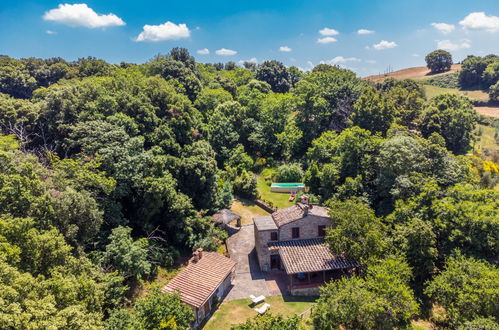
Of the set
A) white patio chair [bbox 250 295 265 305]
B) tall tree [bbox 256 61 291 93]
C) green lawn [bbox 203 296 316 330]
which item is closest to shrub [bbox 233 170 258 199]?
green lawn [bbox 203 296 316 330]

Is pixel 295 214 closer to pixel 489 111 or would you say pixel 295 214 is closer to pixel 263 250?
pixel 263 250

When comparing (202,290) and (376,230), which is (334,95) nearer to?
(376,230)

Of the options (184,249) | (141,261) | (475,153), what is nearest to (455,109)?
(475,153)

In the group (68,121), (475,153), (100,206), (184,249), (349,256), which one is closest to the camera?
(100,206)

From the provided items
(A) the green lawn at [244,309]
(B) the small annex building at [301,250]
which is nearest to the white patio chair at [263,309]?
(A) the green lawn at [244,309]

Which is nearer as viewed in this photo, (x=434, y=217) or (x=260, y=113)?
(x=434, y=217)

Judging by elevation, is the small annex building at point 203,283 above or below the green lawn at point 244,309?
above

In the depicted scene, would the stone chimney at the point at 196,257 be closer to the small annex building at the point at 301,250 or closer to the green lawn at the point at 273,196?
the small annex building at the point at 301,250
